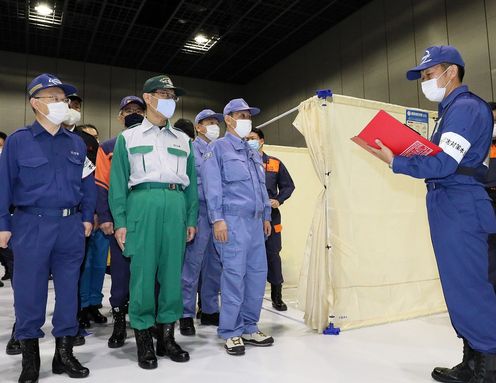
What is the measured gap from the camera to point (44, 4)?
20.6ft

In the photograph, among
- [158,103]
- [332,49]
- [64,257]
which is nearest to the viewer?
[64,257]

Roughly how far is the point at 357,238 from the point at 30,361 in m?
2.15

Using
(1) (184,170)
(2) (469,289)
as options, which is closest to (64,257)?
(1) (184,170)

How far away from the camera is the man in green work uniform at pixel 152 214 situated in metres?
2.17

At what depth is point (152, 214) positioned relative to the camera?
7.13ft

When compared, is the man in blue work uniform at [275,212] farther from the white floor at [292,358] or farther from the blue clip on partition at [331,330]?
the blue clip on partition at [331,330]

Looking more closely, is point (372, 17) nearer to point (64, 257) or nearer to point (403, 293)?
point (403, 293)

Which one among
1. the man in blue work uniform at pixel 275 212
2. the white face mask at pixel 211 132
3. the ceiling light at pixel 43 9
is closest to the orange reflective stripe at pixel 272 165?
the man in blue work uniform at pixel 275 212

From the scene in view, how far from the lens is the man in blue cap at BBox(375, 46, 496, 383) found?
1.78 metres

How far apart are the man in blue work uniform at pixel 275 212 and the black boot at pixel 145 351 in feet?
5.05

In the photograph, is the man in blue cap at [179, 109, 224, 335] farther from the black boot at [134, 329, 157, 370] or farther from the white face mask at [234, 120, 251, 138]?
the black boot at [134, 329, 157, 370]

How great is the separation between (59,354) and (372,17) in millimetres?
6334

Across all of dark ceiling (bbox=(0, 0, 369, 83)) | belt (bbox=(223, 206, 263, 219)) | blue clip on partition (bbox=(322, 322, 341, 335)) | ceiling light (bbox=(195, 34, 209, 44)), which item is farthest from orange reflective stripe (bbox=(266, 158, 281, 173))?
ceiling light (bbox=(195, 34, 209, 44))

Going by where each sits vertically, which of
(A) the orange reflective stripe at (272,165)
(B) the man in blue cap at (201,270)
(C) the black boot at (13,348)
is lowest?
(C) the black boot at (13,348)
